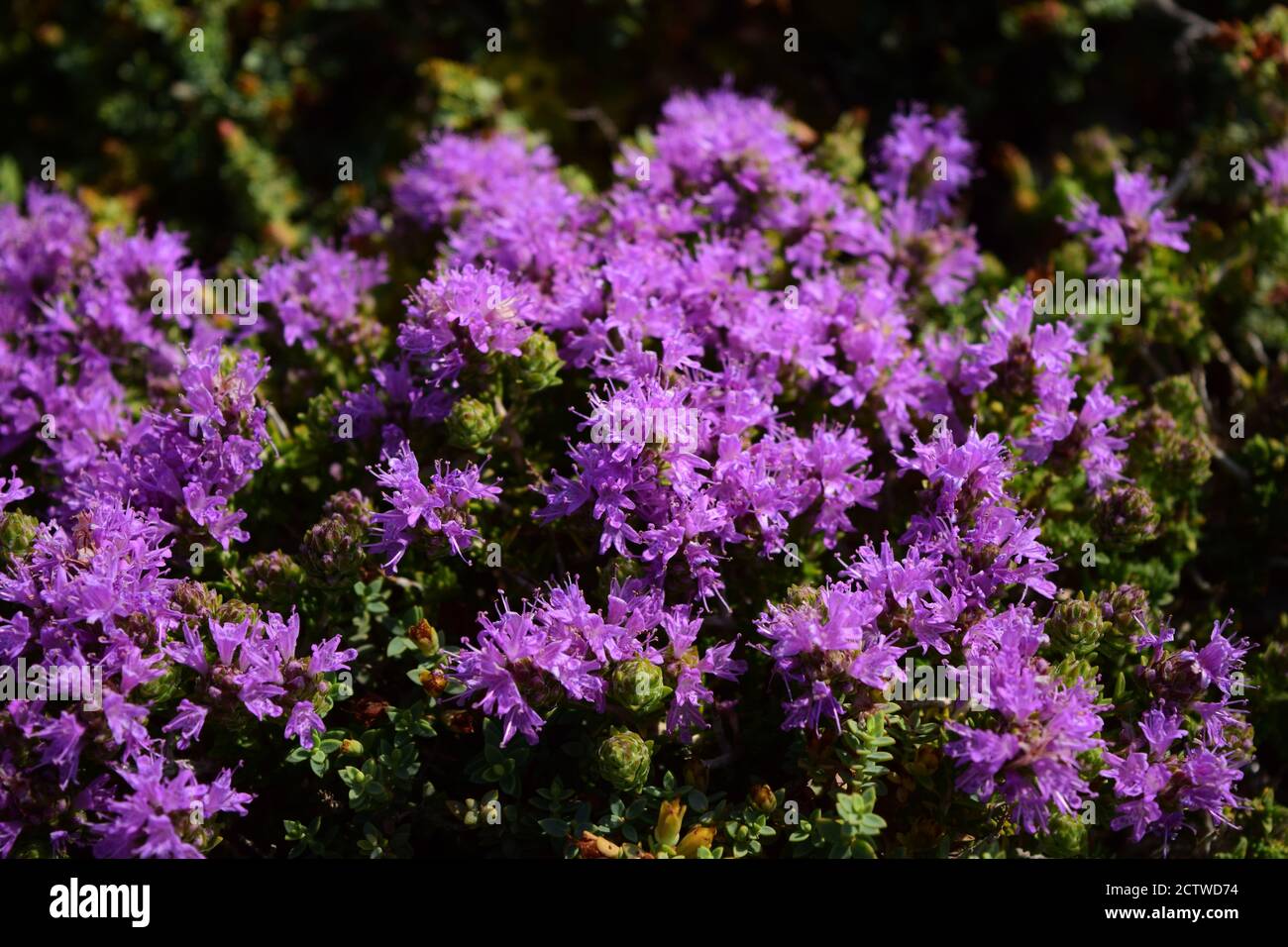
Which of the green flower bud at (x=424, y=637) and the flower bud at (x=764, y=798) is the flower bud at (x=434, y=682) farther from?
the flower bud at (x=764, y=798)

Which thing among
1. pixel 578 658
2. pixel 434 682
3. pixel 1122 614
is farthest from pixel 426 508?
pixel 1122 614

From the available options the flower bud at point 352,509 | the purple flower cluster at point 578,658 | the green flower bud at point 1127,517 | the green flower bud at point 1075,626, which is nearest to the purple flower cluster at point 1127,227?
the green flower bud at point 1127,517

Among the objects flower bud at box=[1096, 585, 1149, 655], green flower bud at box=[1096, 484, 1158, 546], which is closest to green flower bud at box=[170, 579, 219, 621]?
flower bud at box=[1096, 585, 1149, 655]

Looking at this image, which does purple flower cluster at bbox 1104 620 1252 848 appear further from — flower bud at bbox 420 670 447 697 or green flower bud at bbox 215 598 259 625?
green flower bud at bbox 215 598 259 625

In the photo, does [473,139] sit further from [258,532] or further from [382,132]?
[258,532]
